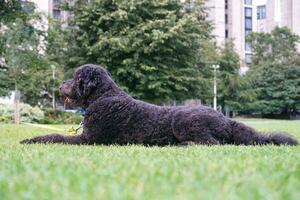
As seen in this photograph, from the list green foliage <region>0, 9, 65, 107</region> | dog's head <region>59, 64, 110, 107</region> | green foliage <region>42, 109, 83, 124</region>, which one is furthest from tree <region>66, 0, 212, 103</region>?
dog's head <region>59, 64, 110, 107</region>

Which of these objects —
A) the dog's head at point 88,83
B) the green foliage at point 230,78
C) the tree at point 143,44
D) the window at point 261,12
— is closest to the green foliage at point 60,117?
the tree at point 143,44

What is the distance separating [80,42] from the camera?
27281 mm

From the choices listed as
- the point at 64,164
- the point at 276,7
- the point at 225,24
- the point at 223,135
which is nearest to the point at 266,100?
the point at 225,24

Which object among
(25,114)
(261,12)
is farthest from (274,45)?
(25,114)

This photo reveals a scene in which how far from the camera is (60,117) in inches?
1065

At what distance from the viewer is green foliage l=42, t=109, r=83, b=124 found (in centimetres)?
2611

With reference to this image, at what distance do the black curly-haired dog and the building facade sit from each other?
5533 centimetres

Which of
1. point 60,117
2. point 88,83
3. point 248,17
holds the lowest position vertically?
point 60,117

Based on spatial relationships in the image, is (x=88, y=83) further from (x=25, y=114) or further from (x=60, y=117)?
(x=60, y=117)

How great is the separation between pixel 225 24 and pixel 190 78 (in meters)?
41.6

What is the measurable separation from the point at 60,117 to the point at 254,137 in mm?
21083

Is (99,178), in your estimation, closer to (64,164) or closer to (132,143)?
(64,164)

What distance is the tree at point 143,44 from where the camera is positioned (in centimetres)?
2523

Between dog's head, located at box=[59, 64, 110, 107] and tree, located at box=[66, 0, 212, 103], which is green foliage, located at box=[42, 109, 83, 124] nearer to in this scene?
tree, located at box=[66, 0, 212, 103]
